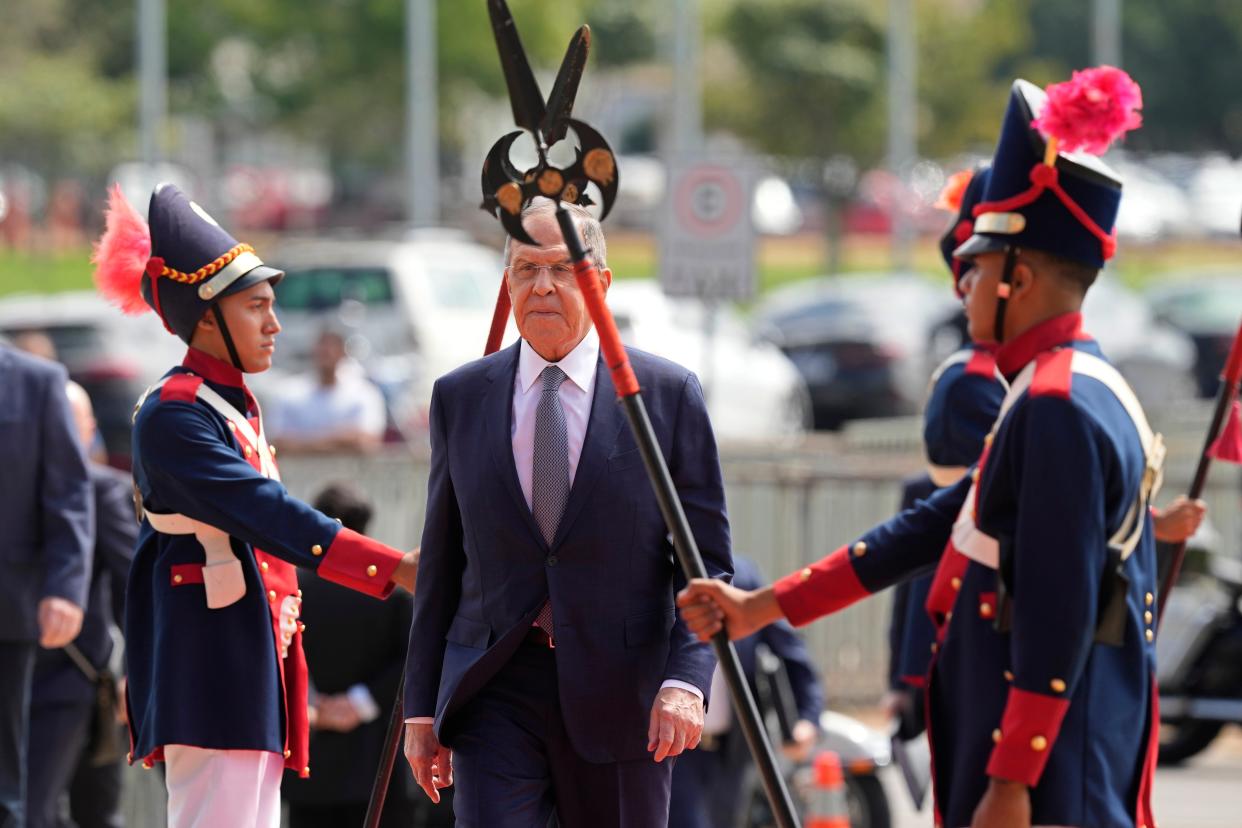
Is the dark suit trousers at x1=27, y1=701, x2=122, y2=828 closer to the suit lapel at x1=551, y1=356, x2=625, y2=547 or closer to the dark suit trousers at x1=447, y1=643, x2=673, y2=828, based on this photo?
the dark suit trousers at x1=447, y1=643, x2=673, y2=828

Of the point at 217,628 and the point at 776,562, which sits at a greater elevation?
the point at 217,628

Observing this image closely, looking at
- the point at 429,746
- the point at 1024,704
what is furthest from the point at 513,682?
the point at 1024,704

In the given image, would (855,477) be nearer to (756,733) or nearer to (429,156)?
(756,733)

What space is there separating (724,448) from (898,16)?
24.8 meters

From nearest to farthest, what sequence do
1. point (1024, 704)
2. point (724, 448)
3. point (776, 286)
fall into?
point (1024, 704), point (724, 448), point (776, 286)

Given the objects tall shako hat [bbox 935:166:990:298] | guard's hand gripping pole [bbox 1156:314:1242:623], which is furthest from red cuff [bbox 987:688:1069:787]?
tall shako hat [bbox 935:166:990:298]

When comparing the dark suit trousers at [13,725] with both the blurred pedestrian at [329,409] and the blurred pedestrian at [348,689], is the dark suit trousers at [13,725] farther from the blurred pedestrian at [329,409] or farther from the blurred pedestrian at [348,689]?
the blurred pedestrian at [329,409]

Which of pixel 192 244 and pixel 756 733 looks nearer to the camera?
pixel 756 733

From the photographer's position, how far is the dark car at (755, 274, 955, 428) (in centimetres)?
2647

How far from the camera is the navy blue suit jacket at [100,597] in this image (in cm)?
856

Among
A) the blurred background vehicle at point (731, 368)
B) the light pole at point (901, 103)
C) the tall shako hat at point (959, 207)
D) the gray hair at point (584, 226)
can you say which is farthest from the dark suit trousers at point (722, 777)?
the light pole at point (901, 103)

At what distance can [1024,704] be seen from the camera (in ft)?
16.4

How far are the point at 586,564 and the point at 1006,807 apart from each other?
1.16 metres

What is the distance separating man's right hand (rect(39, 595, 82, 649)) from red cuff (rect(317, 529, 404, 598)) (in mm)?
1968
